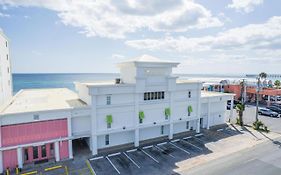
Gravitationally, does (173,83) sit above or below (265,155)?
above

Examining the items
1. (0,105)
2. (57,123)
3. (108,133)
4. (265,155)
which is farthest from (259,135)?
(0,105)

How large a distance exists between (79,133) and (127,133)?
739cm

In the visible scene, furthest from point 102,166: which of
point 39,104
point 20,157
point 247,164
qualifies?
point 247,164

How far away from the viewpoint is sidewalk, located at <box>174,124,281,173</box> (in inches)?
927

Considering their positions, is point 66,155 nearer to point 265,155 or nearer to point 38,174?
point 38,174

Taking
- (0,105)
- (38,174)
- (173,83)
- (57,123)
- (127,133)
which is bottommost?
(38,174)

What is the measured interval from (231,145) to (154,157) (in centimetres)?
1303

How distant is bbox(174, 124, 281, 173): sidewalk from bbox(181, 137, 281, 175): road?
0.94m

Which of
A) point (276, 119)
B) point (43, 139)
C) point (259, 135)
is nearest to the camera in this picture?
point (43, 139)

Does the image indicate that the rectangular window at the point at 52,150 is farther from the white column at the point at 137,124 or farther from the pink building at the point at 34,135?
the white column at the point at 137,124

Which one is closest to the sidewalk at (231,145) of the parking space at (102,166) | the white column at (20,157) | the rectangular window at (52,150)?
the parking space at (102,166)

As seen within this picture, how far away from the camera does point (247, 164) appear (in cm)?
2280

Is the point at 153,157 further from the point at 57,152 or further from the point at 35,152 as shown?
the point at 35,152

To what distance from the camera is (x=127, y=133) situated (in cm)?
2908
